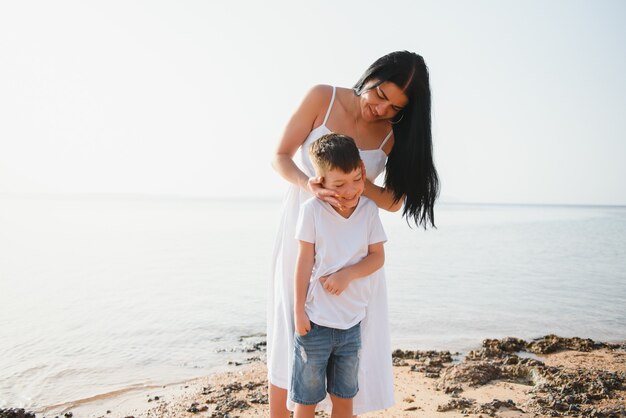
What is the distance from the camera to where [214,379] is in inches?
195

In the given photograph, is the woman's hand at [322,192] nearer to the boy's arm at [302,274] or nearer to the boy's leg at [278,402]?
the boy's arm at [302,274]

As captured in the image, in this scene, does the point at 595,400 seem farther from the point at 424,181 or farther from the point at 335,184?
the point at 335,184

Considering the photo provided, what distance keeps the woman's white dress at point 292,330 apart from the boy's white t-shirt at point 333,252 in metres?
0.18

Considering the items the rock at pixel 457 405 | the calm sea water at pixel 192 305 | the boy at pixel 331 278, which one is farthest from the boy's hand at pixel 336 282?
the calm sea water at pixel 192 305

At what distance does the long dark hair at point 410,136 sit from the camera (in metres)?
2.49

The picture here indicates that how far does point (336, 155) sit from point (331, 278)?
0.52m

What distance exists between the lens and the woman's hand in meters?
2.15

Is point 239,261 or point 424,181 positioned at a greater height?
point 424,181

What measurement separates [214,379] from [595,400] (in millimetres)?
3387

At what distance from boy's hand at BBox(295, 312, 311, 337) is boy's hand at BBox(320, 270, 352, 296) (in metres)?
0.16

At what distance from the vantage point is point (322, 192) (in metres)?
2.16

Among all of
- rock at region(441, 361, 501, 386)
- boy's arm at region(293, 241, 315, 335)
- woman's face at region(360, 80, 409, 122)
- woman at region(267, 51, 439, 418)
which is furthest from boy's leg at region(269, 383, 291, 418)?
rock at region(441, 361, 501, 386)

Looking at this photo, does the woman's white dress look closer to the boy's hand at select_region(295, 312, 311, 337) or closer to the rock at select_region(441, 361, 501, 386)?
the boy's hand at select_region(295, 312, 311, 337)

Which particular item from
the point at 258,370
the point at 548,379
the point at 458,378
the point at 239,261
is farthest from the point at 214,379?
the point at 239,261
